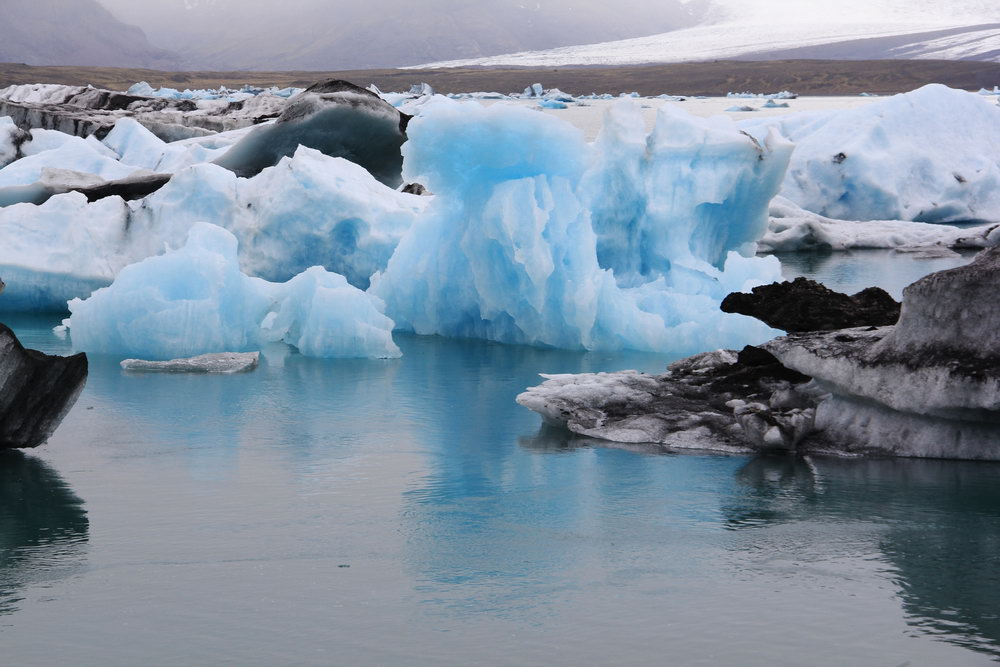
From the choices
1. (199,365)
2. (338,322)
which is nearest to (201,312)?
(199,365)

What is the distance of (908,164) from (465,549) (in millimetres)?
15421

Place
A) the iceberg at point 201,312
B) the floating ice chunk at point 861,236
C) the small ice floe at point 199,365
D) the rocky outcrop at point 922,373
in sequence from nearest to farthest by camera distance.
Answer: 1. the rocky outcrop at point 922,373
2. the small ice floe at point 199,365
3. the iceberg at point 201,312
4. the floating ice chunk at point 861,236

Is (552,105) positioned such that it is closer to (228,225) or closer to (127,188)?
(127,188)

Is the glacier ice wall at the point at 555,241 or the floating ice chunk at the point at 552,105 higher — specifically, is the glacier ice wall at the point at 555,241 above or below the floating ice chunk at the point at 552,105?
below

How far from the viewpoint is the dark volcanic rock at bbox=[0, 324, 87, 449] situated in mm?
4844

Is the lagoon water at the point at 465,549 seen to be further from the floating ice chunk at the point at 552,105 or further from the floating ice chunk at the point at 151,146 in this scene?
the floating ice chunk at the point at 552,105

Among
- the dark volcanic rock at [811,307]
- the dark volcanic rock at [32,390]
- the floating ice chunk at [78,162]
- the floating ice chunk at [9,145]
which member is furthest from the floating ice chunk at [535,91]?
the dark volcanic rock at [32,390]

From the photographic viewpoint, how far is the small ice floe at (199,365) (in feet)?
25.1

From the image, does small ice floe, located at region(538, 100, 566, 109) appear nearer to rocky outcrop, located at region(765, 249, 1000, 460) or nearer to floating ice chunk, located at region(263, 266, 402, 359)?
floating ice chunk, located at region(263, 266, 402, 359)

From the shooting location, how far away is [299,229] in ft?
34.2

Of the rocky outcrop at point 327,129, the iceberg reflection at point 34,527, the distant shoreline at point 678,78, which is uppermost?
the distant shoreline at point 678,78

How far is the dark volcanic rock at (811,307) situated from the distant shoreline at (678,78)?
46291mm

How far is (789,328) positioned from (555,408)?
1.26 meters

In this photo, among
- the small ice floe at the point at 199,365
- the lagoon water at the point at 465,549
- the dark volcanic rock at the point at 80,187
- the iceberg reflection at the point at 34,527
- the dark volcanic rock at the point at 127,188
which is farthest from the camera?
the dark volcanic rock at the point at 127,188
